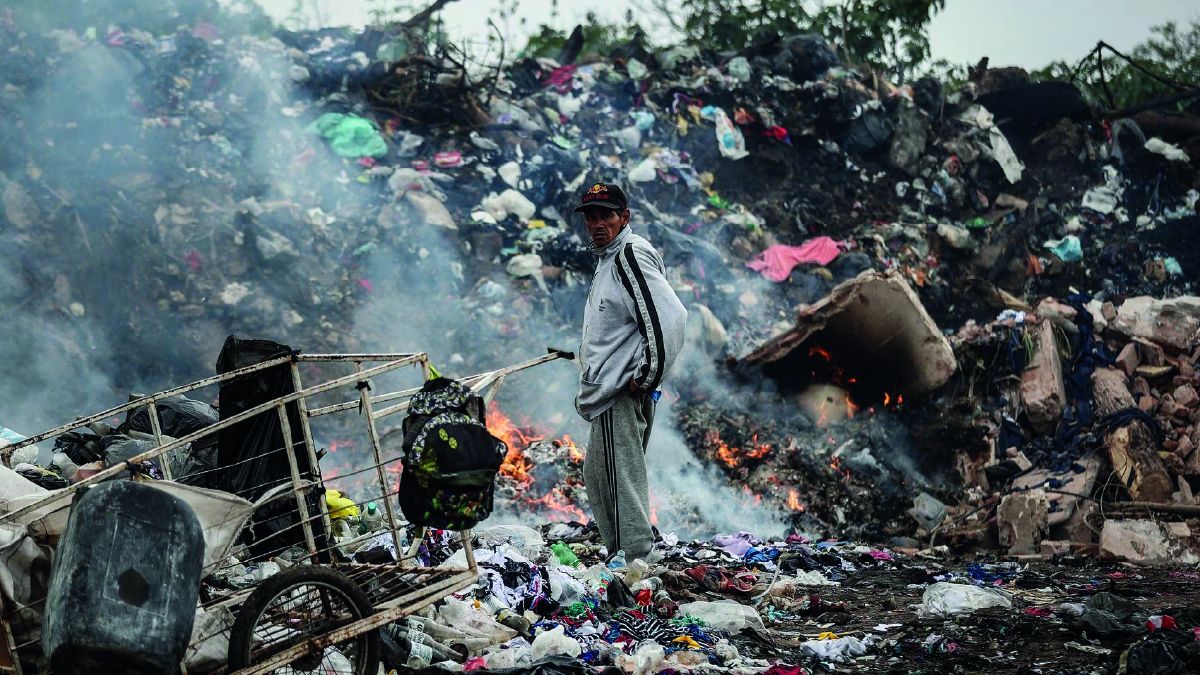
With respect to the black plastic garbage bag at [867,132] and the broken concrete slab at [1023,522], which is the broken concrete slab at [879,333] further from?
the black plastic garbage bag at [867,132]

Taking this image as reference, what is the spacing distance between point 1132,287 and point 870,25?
7.30 m

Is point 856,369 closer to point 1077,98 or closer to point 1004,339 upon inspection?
point 1004,339

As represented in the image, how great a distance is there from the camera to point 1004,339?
8242mm

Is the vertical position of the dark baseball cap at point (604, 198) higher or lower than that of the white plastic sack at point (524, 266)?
lower

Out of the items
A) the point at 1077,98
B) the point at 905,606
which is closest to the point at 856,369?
the point at 905,606

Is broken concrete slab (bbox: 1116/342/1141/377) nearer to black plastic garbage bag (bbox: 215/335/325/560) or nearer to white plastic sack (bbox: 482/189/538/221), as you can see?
white plastic sack (bbox: 482/189/538/221)

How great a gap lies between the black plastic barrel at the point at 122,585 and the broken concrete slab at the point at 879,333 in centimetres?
592

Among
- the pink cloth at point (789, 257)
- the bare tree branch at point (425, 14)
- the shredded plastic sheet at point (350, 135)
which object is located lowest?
the pink cloth at point (789, 257)

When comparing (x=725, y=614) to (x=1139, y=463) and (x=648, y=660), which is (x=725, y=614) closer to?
(x=648, y=660)

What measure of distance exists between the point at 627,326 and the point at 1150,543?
3.49 metres

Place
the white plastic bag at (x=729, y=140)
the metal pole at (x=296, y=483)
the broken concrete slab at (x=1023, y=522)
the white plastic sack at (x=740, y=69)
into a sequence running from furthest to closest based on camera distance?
the white plastic sack at (x=740, y=69)
the white plastic bag at (x=729, y=140)
the broken concrete slab at (x=1023, y=522)
the metal pole at (x=296, y=483)

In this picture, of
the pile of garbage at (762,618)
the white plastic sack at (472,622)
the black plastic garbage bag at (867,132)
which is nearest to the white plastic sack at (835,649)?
the pile of garbage at (762,618)

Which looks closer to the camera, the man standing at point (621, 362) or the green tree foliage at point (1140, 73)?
the man standing at point (621, 362)

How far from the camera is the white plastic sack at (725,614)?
372 centimetres
